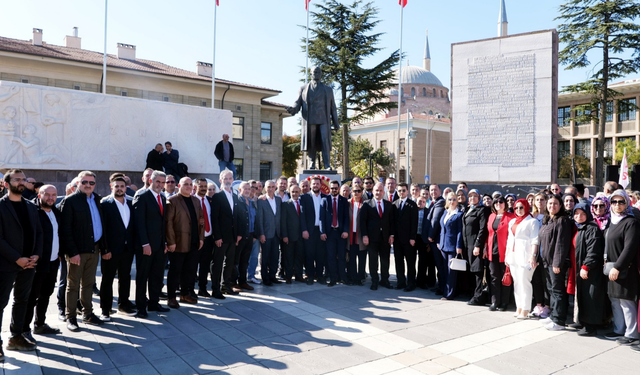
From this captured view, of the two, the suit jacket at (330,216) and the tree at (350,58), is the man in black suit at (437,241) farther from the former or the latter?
the tree at (350,58)

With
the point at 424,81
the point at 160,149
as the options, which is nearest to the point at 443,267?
the point at 160,149

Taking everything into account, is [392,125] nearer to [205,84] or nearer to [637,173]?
[205,84]

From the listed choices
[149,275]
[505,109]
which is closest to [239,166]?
[505,109]

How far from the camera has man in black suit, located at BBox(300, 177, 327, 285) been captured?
8.46 meters

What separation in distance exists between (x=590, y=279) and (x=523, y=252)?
943 millimetres

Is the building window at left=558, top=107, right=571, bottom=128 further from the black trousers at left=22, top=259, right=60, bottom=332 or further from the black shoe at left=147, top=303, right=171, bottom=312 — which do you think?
the black trousers at left=22, top=259, right=60, bottom=332

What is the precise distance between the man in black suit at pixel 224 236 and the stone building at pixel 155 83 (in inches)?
1012

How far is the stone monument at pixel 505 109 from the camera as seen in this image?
14133mm

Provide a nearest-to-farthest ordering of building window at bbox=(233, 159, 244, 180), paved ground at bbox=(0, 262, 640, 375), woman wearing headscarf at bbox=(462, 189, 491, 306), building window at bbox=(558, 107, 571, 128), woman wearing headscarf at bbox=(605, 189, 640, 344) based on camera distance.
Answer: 1. paved ground at bbox=(0, 262, 640, 375)
2. woman wearing headscarf at bbox=(605, 189, 640, 344)
3. woman wearing headscarf at bbox=(462, 189, 491, 306)
4. building window at bbox=(233, 159, 244, 180)
5. building window at bbox=(558, 107, 571, 128)

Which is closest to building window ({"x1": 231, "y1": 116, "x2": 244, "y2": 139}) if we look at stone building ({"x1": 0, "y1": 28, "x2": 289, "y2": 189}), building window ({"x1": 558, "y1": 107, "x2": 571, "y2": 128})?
stone building ({"x1": 0, "y1": 28, "x2": 289, "y2": 189})

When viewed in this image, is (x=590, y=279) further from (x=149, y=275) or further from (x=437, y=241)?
(x=149, y=275)

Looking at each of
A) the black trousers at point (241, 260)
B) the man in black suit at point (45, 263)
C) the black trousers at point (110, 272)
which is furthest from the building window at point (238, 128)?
the man in black suit at point (45, 263)

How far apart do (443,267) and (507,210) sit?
1560mm

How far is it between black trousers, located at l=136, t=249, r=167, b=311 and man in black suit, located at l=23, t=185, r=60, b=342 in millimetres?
1052
